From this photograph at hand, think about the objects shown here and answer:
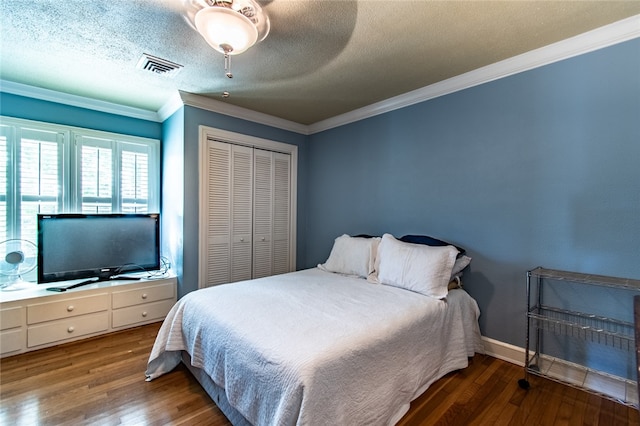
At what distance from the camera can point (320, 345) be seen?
1.35m

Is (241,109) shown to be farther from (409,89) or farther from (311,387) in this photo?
(311,387)

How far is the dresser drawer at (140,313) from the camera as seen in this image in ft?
9.16

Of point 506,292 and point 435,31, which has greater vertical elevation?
point 435,31

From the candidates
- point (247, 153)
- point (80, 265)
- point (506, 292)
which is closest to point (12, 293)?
point (80, 265)

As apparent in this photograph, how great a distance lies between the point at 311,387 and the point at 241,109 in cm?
305

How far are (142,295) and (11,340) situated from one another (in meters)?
0.95

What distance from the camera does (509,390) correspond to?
1876mm

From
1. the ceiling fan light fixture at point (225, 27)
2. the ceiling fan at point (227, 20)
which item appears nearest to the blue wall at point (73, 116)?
the ceiling fan at point (227, 20)

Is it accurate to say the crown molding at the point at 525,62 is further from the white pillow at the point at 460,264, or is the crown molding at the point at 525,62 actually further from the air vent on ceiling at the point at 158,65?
the air vent on ceiling at the point at 158,65

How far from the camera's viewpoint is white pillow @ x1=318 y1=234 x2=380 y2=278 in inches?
106

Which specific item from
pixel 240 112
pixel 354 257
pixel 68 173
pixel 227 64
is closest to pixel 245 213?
pixel 240 112

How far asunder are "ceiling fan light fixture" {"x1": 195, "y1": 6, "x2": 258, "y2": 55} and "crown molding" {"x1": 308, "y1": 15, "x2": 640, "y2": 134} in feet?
5.92

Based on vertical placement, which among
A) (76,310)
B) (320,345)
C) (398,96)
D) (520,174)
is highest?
(398,96)

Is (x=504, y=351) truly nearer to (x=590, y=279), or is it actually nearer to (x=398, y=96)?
(x=590, y=279)
